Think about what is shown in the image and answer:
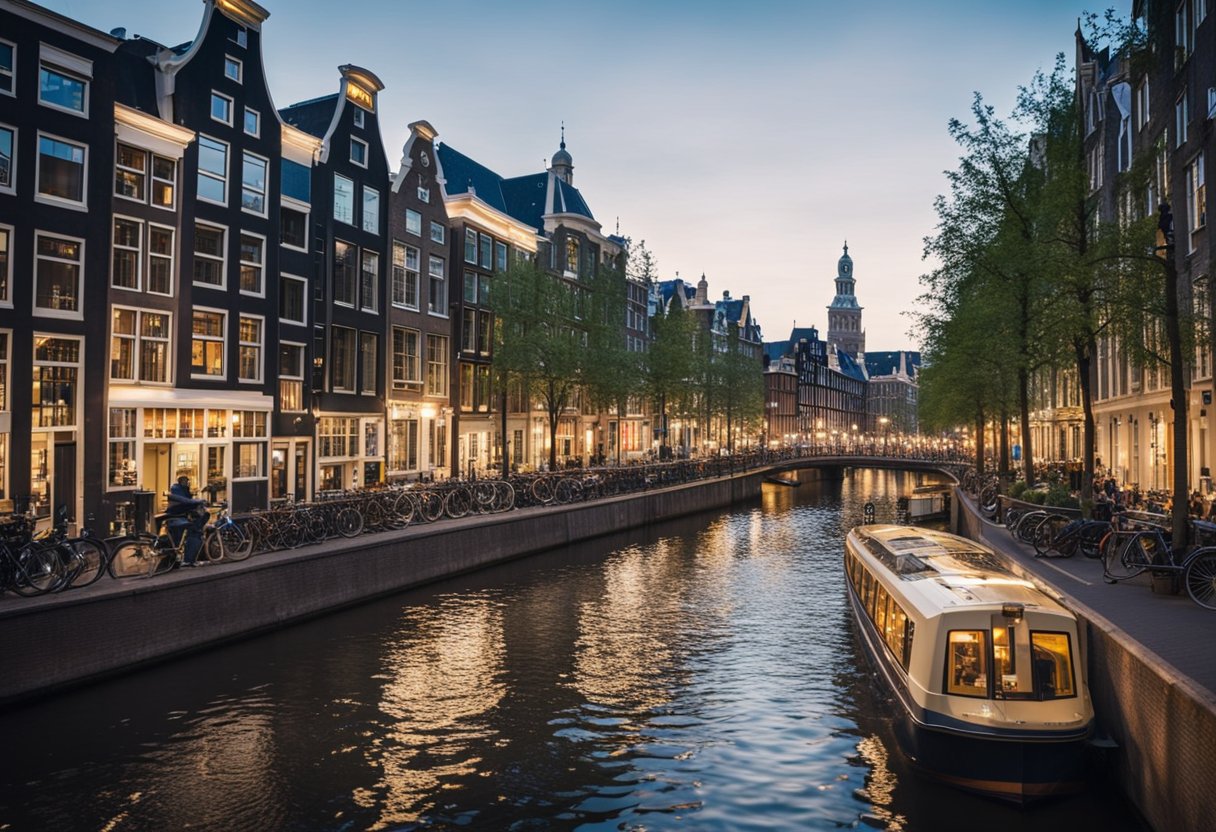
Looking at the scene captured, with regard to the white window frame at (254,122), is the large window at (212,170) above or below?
below

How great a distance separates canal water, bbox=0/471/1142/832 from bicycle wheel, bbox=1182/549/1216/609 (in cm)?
495

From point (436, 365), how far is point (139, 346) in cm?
2078

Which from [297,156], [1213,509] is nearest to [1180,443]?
[1213,509]

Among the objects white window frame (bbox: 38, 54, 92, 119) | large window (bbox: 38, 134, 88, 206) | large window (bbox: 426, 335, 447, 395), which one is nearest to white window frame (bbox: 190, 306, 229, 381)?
large window (bbox: 38, 134, 88, 206)

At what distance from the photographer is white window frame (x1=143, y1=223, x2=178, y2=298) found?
94.5 ft

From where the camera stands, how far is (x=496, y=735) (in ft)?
50.0

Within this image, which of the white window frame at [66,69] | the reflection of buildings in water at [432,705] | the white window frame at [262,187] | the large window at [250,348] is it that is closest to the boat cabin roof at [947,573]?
the reflection of buildings in water at [432,705]

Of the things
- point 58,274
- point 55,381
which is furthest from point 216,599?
point 58,274

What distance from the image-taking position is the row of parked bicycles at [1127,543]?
51.0 feet

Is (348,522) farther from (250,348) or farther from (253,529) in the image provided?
(250,348)

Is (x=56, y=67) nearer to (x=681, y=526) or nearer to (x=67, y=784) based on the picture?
(x=67, y=784)

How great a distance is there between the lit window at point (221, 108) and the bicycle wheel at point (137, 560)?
60.3 ft

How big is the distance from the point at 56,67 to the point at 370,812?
22948 mm

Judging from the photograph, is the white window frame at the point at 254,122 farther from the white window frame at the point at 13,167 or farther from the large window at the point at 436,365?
the large window at the point at 436,365
